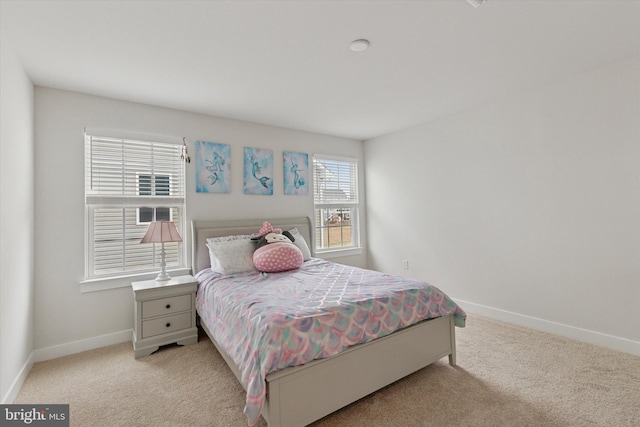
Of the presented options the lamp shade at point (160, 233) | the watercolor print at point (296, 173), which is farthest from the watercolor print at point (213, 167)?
the watercolor print at point (296, 173)

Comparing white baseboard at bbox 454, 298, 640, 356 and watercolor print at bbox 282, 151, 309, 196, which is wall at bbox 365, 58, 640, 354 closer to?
white baseboard at bbox 454, 298, 640, 356

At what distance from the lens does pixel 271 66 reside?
7.83 feet

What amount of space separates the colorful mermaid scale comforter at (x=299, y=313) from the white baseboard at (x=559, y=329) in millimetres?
1201

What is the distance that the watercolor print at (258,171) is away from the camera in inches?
145

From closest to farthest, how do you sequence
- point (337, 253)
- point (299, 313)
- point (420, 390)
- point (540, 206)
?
point (299, 313)
point (420, 390)
point (540, 206)
point (337, 253)

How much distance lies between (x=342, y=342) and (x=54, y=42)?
279 centimetres

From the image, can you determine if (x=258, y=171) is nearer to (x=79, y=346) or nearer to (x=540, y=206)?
(x=79, y=346)

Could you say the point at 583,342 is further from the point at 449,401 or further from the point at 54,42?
the point at 54,42

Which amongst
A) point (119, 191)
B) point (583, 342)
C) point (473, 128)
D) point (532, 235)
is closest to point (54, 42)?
point (119, 191)

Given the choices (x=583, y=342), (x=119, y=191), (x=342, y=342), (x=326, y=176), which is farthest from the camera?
(x=326, y=176)

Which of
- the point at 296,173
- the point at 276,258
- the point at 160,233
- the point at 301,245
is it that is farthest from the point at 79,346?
the point at 296,173

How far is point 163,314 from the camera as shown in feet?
8.70

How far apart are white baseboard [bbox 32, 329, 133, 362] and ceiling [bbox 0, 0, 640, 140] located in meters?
2.35

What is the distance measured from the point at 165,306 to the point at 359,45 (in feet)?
9.01
